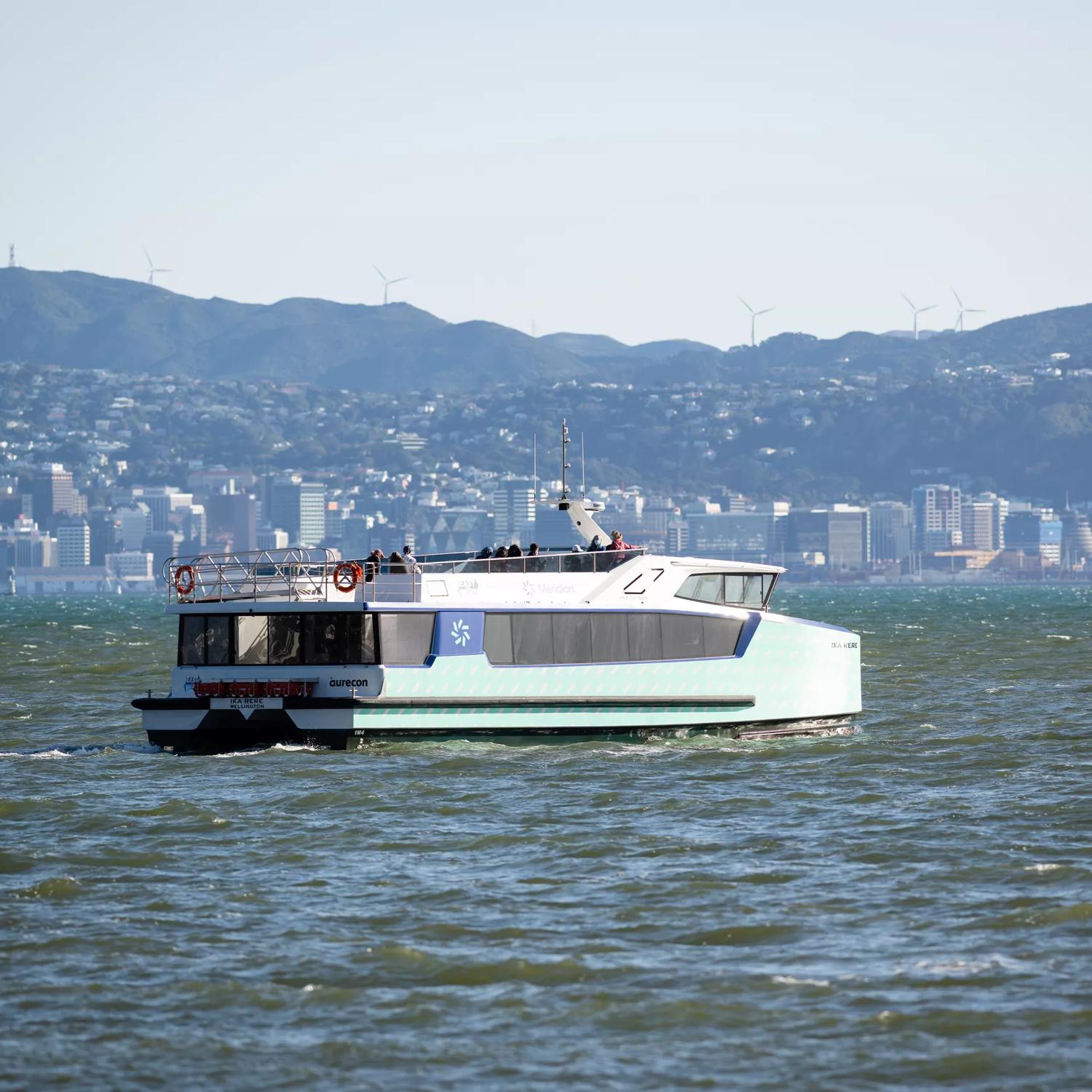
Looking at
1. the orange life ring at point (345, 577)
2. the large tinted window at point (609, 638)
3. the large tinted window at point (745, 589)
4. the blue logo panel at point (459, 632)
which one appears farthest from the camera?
the large tinted window at point (745, 589)

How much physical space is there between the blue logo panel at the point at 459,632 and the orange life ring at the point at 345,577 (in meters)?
1.35

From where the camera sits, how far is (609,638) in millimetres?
30047

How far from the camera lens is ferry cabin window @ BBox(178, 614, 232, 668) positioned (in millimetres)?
28984

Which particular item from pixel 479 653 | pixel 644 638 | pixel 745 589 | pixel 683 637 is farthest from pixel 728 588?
pixel 479 653

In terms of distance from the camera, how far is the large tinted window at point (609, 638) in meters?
30.0

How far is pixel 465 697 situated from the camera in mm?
29344

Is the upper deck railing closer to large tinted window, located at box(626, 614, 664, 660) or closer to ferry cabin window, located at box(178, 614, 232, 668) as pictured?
ferry cabin window, located at box(178, 614, 232, 668)

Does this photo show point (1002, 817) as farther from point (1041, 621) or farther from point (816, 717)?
point (1041, 621)

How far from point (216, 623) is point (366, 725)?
2.67m

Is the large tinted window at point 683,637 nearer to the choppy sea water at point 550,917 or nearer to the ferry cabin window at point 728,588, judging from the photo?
the ferry cabin window at point 728,588

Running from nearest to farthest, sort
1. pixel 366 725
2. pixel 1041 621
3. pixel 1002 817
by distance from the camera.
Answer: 1. pixel 1002 817
2. pixel 366 725
3. pixel 1041 621

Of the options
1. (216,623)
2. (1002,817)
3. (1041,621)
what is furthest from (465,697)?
(1041,621)

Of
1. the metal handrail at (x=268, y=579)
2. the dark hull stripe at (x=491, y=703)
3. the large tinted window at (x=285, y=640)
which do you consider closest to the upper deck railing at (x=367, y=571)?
the metal handrail at (x=268, y=579)

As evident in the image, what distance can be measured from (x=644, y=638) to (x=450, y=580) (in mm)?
3103
